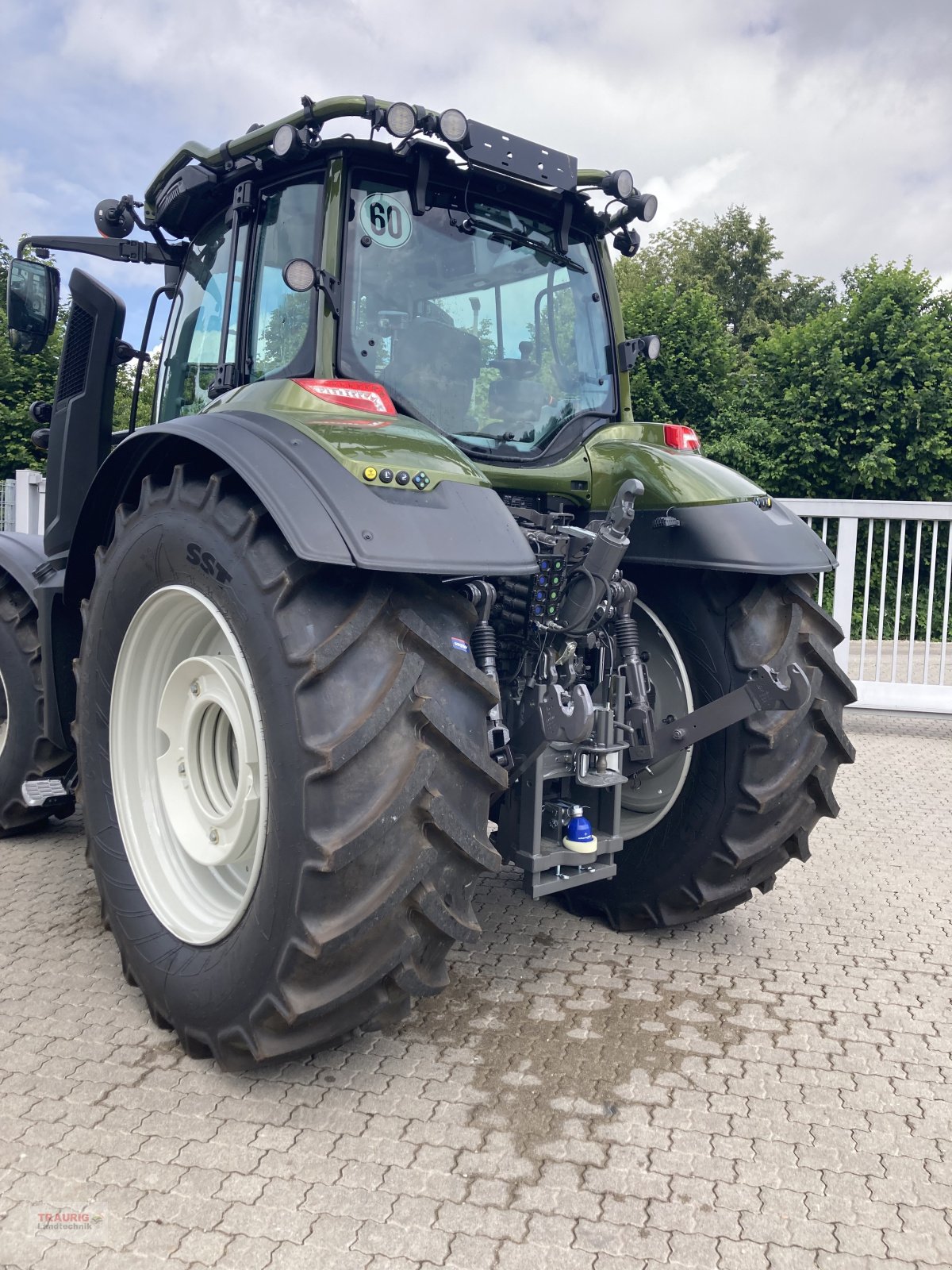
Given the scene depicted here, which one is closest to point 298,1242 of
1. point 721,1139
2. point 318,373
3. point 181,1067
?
point 181,1067

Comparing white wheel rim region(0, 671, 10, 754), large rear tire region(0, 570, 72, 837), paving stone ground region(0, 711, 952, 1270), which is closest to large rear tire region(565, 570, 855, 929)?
paving stone ground region(0, 711, 952, 1270)

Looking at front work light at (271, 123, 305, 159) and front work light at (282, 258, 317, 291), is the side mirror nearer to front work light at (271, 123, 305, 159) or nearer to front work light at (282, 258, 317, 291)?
front work light at (271, 123, 305, 159)

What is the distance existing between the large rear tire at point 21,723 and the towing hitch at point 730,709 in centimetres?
262

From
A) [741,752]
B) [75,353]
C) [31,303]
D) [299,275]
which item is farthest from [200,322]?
[741,752]

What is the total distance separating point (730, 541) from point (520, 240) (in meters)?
1.24

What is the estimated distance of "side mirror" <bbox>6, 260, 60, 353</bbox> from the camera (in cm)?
345

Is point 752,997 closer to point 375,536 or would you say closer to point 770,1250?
point 770,1250

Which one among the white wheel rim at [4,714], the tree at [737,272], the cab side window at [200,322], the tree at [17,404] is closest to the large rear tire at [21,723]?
the white wheel rim at [4,714]

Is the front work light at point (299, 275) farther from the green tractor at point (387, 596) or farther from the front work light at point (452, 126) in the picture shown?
the front work light at point (452, 126)

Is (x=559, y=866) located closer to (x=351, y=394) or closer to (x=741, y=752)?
(x=741, y=752)

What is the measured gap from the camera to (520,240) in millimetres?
3348

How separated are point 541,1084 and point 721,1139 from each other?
1.51 feet

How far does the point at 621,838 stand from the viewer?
312 centimetres

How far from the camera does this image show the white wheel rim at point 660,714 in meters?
3.38
